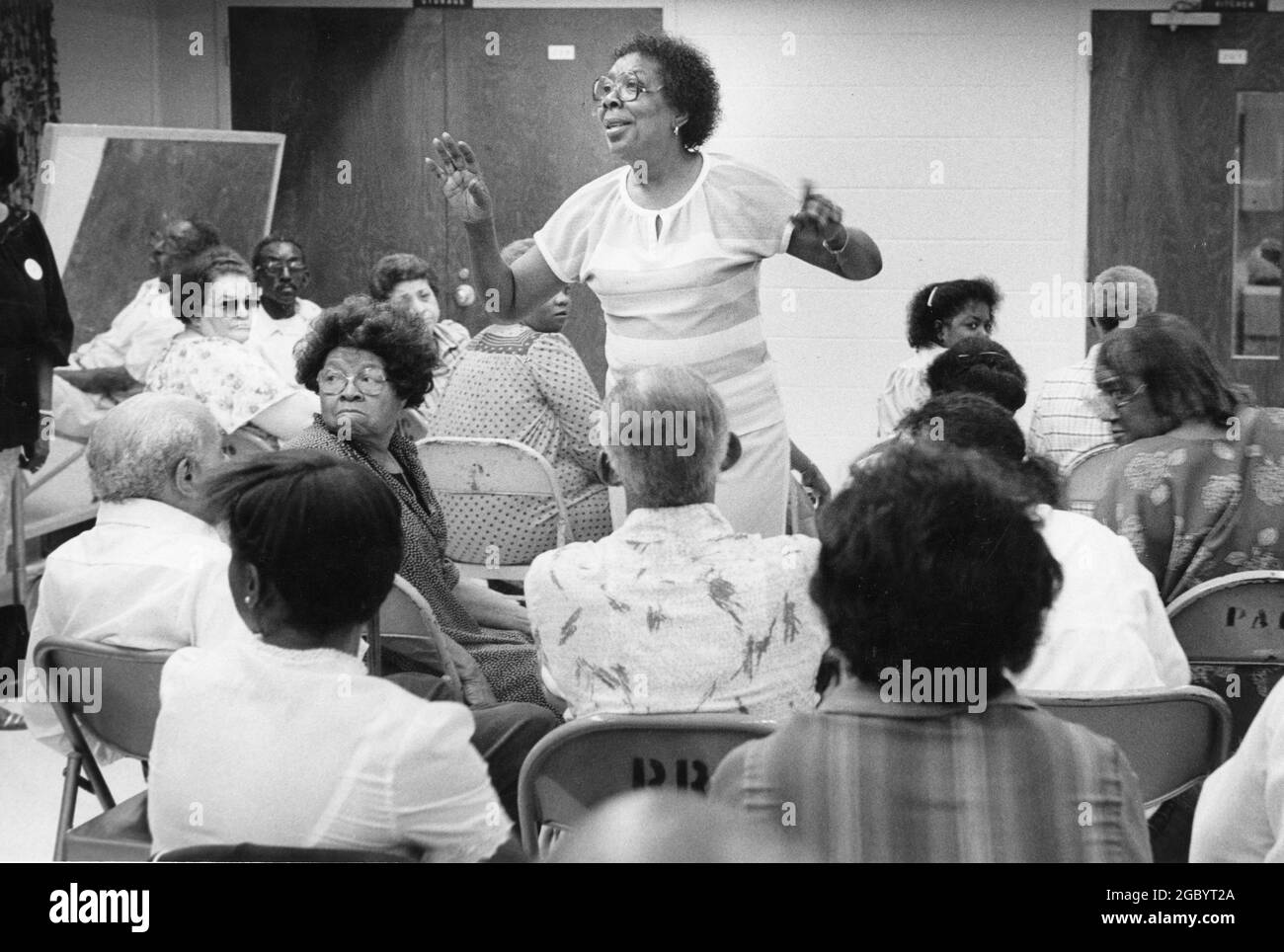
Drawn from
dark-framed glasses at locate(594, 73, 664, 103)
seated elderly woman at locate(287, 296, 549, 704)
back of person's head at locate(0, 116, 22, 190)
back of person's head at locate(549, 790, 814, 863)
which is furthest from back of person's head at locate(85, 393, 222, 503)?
back of person's head at locate(549, 790, 814, 863)

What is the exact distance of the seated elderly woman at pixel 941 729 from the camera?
1262 mm

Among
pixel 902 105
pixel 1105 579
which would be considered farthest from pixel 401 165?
pixel 1105 579

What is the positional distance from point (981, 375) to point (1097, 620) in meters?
0.75

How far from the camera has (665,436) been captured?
6.13ft

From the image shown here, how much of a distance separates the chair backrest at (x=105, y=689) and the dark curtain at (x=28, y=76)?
258 cm

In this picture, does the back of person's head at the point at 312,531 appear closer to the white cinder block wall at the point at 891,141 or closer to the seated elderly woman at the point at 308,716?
the seated elderly woman at the point at 308,716

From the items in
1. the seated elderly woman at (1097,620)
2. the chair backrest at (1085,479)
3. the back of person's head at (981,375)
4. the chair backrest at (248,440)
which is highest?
the back of person's head at (981,375)

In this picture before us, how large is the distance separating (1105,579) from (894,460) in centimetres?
57

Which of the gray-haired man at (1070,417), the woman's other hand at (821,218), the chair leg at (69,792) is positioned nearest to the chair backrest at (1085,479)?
the gray-haired man at (1070,417)

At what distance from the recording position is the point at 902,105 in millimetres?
3748

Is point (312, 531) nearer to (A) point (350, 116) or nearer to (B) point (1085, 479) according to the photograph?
(B) point (1085, 479)

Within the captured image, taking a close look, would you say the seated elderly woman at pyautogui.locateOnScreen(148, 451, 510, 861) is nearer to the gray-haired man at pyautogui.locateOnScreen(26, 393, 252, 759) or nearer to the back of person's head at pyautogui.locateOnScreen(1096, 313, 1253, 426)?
the gray-haired man at pyautogui.locateOnScreen(26, 393, 252, 759)

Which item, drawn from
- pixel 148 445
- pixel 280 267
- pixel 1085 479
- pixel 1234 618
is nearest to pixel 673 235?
pixel 1085 479


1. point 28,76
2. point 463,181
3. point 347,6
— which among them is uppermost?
point 347,6
